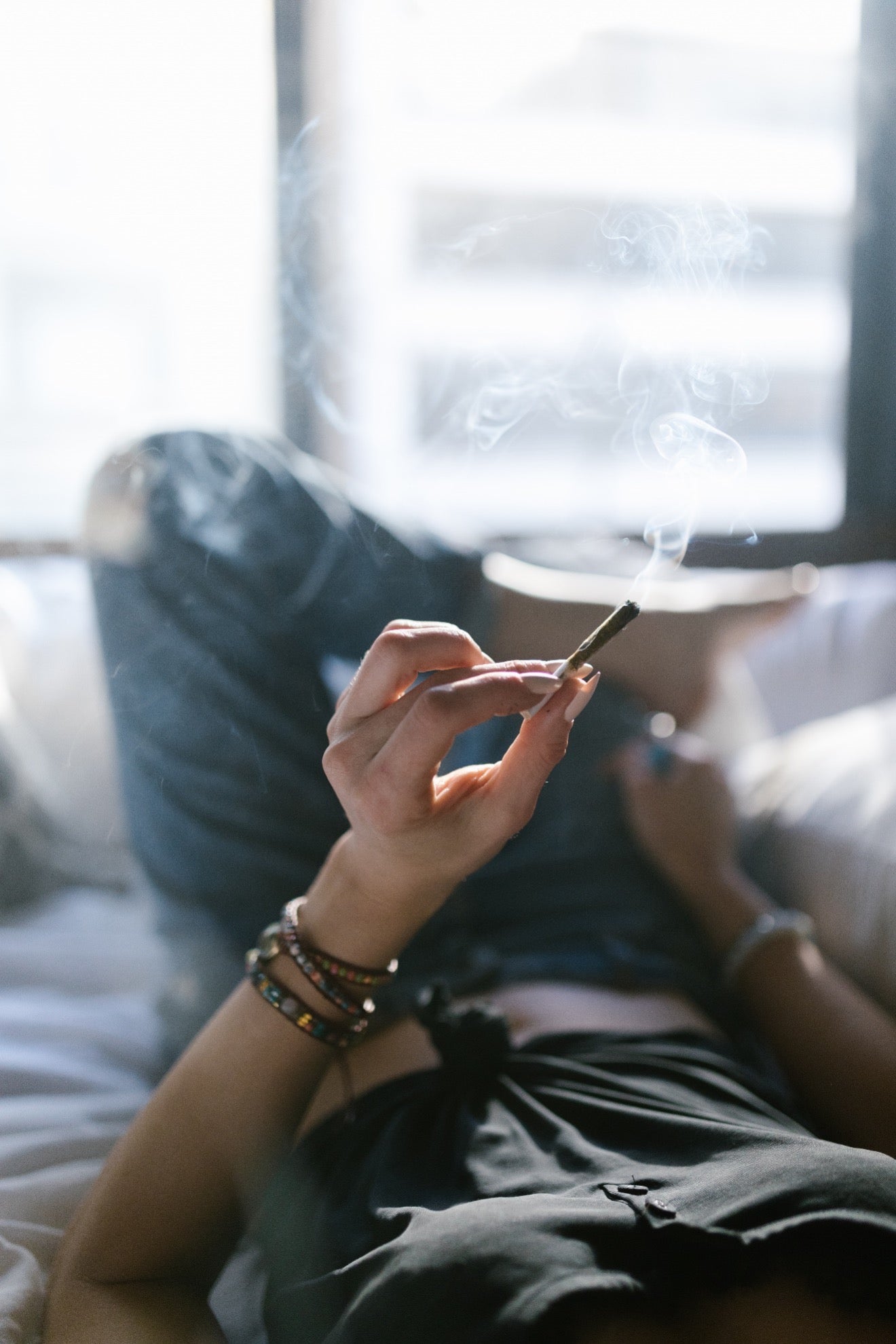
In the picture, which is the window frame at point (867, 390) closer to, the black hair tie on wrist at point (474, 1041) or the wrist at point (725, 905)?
the wrist at point (725, 905)

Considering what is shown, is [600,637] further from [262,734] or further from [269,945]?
[262,734]

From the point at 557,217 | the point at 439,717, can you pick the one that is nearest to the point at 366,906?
the point at 439,717

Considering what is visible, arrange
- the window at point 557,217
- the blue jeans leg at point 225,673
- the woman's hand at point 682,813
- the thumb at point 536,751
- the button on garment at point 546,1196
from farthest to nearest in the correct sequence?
the window at point 557,217
the woman's hand at point 682,813
the blue jeans leg at point 225,673
the thumb at point 536,751
the button on garment at point 546,1196

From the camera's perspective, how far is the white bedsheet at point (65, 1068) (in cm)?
52

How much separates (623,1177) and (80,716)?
2.84ft

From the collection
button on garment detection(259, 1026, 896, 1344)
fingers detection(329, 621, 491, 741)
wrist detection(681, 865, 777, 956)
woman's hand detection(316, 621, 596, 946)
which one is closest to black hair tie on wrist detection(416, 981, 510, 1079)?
button on garment detection(259, 1026, 896, 1344)

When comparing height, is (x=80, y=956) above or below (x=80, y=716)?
below

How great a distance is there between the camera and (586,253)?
1.17 meters

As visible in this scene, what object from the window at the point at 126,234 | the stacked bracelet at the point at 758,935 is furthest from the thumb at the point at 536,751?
the window at the point at 126,234

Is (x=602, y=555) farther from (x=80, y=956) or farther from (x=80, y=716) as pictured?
(x=80, y=956)

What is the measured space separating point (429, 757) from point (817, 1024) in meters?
0.46

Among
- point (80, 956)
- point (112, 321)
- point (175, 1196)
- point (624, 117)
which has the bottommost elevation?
point (80, 956)

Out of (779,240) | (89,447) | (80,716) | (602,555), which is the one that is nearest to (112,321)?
(89,447)

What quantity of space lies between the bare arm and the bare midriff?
0.08 metres
